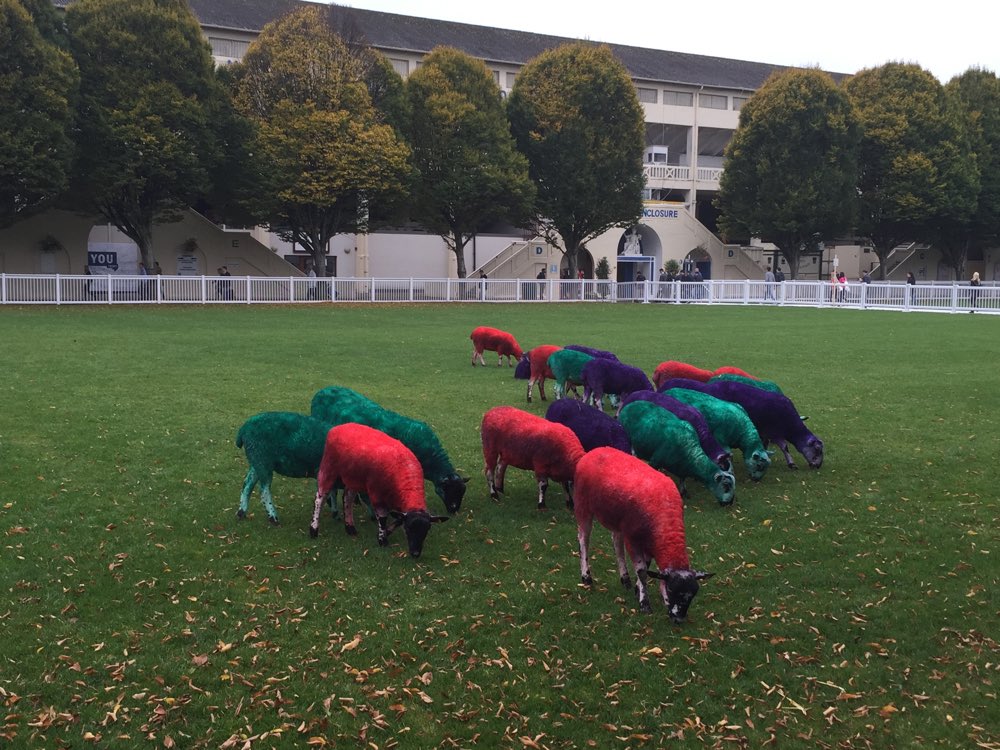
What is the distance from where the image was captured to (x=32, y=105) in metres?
29.5

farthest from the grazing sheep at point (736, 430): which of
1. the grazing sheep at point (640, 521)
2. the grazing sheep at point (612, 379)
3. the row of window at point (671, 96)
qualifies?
the row of window at point (671, 96)

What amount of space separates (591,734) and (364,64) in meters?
38.1

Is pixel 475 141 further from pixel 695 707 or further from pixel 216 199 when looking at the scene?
pixel 695 707

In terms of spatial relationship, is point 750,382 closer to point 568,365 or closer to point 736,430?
point 736,430

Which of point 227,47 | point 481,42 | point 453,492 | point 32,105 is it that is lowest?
point 453,492

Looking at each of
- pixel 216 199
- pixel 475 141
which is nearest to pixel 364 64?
pixel 475 141

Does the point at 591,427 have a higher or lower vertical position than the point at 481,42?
lower

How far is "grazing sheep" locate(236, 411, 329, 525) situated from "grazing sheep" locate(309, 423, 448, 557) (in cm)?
28

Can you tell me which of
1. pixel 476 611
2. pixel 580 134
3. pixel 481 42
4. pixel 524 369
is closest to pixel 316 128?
pixel 580 134

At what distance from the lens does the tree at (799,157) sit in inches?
1773

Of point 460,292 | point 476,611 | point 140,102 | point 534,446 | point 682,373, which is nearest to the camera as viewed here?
point 476,611

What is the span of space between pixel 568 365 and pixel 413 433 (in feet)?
15.1

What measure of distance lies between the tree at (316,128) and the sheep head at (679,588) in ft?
107

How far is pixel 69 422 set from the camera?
384 inches
